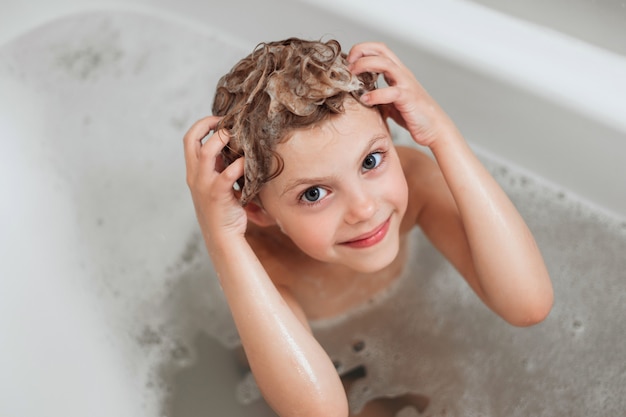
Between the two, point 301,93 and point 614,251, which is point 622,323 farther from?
→ point 301,93

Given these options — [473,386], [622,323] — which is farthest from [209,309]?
[622,323]

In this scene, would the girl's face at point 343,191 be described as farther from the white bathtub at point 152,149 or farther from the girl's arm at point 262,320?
the white bathtub at point 152,149

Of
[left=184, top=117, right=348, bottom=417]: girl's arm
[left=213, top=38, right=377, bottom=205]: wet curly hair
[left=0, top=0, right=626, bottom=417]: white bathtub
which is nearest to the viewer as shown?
[left=213, top=38, right=377, bottom=205]: wet curly hair

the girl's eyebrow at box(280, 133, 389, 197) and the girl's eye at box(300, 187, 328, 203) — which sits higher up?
the girl's eyebrow at box(280, 133, 389, 197)

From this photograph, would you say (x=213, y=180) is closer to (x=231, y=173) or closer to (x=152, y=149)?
(x=231, y=173)

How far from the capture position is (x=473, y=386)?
1144mm

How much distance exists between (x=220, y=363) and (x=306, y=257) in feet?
0.86

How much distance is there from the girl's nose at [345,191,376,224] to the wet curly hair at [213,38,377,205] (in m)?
0.09

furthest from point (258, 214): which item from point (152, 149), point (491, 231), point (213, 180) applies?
point (152, 149)

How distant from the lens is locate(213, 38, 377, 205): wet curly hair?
2.66ft

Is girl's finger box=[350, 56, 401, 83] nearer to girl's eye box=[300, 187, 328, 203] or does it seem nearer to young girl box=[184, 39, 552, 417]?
young girl box=[184, 39, 552, 417]

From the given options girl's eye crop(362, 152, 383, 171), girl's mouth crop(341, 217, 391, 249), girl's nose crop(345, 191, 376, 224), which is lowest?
girl's mouth crop(341, 217, 391, 249)

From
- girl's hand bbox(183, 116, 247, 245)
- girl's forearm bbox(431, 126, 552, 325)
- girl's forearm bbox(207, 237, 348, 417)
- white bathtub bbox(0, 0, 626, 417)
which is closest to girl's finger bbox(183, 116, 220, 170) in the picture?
girl's hand bbox(183, 116, 247, 245)

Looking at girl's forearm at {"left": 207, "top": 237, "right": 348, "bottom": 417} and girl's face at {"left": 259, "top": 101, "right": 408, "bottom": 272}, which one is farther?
girl's forearm at {"left": 207, "top": 237, "right": 348, "bottom": 417}
